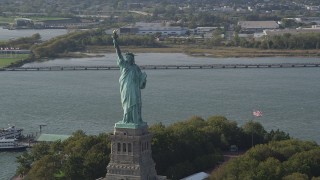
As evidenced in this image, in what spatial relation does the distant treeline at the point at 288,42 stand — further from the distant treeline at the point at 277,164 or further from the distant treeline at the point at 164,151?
the distant treeline at the point at 277,164

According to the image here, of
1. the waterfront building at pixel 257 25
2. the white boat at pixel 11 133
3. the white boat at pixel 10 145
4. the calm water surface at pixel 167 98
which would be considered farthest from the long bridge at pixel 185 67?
the waterfront building at pixel 257 25

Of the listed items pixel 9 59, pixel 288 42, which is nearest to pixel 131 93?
pixel 9 59

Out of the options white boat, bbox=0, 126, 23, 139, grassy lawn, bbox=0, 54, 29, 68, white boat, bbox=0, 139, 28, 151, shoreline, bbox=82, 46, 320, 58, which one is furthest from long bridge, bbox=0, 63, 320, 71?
white boat, bbox=0, 139, 28, 151

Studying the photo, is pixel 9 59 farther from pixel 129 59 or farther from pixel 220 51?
pixel 129 59

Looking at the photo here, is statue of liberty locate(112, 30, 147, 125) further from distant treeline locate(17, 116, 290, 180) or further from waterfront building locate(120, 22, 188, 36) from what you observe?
waterfront building locate(120, 22, 188, 36)

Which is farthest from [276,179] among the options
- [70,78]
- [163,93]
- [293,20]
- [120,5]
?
[120,5]

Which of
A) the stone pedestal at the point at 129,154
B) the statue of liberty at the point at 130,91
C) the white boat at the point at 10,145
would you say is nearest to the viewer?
the stone pedestal at the point at 129,154
